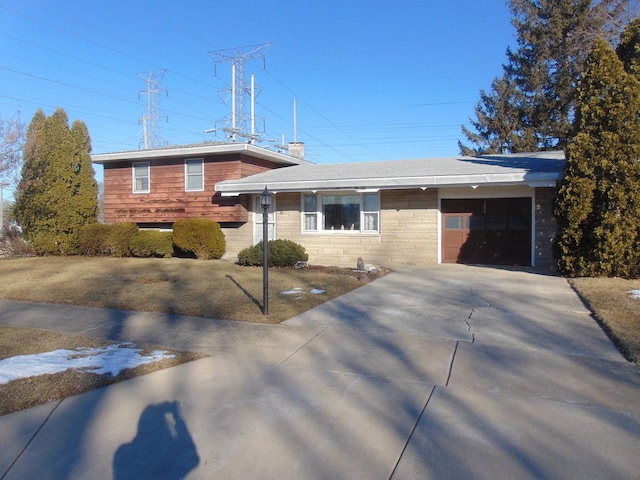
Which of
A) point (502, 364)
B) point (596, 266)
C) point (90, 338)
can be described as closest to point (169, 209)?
point (90, 338)

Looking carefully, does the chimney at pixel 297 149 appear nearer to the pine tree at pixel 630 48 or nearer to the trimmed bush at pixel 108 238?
the trimmed bush at pixel 108 238

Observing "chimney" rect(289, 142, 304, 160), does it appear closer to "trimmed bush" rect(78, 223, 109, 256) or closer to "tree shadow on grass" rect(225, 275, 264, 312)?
"trimmed bush" rect(78, 223, 109, 256)

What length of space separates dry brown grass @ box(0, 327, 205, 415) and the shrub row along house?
10001mm

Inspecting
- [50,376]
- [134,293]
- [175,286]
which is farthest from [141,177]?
[50,376]

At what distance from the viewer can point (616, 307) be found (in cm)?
769

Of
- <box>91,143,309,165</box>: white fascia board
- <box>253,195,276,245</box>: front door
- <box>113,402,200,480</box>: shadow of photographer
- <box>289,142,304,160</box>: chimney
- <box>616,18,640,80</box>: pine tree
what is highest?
<box>616,18,640,80</box>: pine tree

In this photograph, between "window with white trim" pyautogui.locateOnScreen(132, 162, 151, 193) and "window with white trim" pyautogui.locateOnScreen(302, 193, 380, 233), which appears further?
"window with white trim" pyautogui.locateOnScreen(132, 162, 151, 193)

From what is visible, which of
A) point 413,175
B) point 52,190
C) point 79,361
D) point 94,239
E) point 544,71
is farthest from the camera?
point 544,71

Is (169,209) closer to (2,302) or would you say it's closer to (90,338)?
(2,302)

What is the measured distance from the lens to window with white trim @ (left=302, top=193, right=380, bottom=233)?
16406 mm

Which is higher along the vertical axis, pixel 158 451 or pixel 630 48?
pixel 630 48

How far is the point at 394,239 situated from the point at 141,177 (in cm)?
1108

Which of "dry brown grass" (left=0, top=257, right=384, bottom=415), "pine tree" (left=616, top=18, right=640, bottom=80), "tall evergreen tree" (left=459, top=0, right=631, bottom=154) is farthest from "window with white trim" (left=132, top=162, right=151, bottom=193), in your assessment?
"tall evergreen tree" (left=459, top=0, right=631, bottom=154)

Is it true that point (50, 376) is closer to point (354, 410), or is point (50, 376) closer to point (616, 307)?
point (354, 410)
